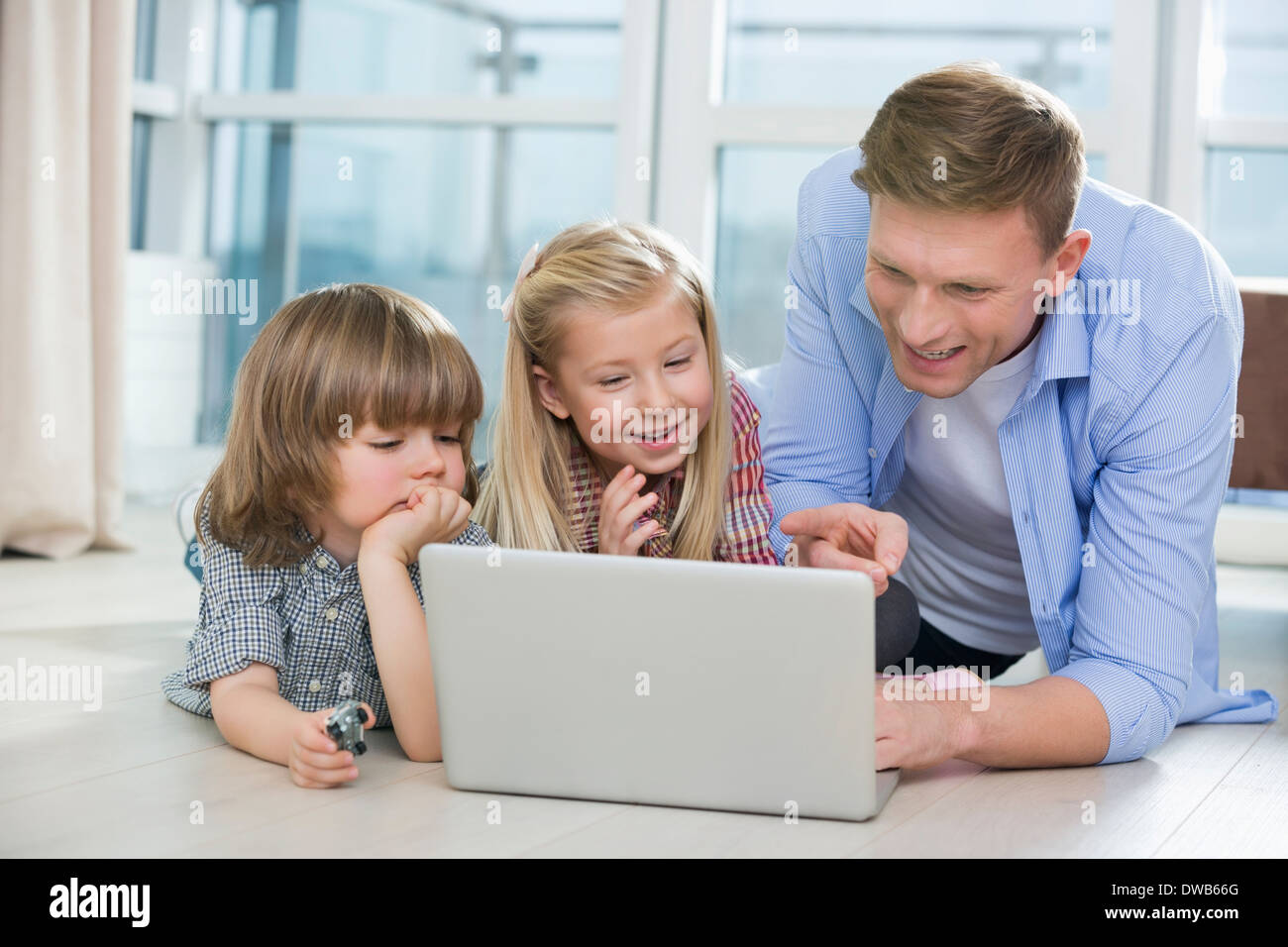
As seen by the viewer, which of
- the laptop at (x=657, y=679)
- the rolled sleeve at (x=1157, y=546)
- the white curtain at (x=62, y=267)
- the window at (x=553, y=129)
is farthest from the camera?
the window at (x=553, y=129)

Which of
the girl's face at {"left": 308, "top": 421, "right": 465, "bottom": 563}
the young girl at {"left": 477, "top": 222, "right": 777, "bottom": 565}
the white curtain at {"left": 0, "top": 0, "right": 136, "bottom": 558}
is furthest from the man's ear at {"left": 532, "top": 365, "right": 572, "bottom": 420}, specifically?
the white curtain at {"left": 0, "top": 0, "right": 136, "bottom": 558}

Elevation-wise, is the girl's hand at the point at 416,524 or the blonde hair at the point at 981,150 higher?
the blonde hair at the point at 981,150

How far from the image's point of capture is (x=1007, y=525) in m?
1.61

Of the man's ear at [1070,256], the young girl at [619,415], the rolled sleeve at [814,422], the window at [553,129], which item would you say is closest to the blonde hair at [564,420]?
the young girl at [619,415]

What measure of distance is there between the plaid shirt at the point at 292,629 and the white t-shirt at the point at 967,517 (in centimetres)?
54

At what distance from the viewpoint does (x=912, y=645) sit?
1.62 meters

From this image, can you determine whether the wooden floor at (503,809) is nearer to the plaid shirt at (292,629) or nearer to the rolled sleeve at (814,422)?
the plaid shirt at (292,629)

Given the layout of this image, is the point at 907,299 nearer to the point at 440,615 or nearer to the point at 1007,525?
the point at 1007,525

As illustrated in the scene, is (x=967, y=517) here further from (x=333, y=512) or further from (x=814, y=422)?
(x=333, y=512)

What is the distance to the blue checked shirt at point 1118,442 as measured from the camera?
A: 1.35 metres

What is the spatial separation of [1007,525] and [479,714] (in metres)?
0.74
